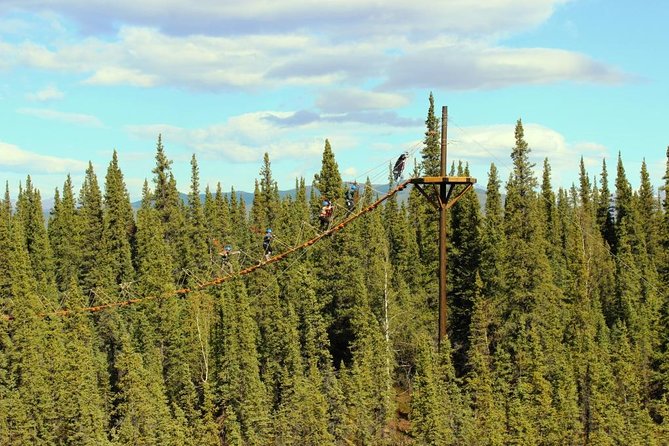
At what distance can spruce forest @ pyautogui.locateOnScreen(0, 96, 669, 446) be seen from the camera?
119ft

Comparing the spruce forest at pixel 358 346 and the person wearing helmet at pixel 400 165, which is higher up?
the person wearing helmet at pixel 400 165

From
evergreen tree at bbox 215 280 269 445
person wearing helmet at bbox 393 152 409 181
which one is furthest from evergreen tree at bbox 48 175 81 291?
person wearing helmet at bbox 393 152 409 181

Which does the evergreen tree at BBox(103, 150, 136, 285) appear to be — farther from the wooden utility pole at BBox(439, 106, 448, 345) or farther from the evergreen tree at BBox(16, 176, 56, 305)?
the wooden utility pole at BBox(439, 106, 448, 345)

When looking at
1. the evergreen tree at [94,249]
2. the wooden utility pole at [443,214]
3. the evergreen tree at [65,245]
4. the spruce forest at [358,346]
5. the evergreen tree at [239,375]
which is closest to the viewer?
the wooden utility pole at [443,214]

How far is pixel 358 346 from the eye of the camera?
4925 centimetres

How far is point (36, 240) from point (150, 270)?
1052 inches

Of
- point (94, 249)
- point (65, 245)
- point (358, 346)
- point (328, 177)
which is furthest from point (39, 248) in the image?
point (358, 346)

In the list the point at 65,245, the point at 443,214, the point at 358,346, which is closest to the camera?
the point at 443,214

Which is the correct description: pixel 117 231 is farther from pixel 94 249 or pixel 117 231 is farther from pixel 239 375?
pixel 239 375

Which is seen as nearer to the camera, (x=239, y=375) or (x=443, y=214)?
(x=443, y=214)

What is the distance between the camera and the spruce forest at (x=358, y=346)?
36.3m

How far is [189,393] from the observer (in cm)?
4478

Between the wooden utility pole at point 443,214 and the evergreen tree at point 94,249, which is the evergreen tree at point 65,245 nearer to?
the evergreen tree at point 94,249

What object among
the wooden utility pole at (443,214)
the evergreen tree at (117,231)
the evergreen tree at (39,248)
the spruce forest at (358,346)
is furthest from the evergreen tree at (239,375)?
the evergreen tree at (117,231)
